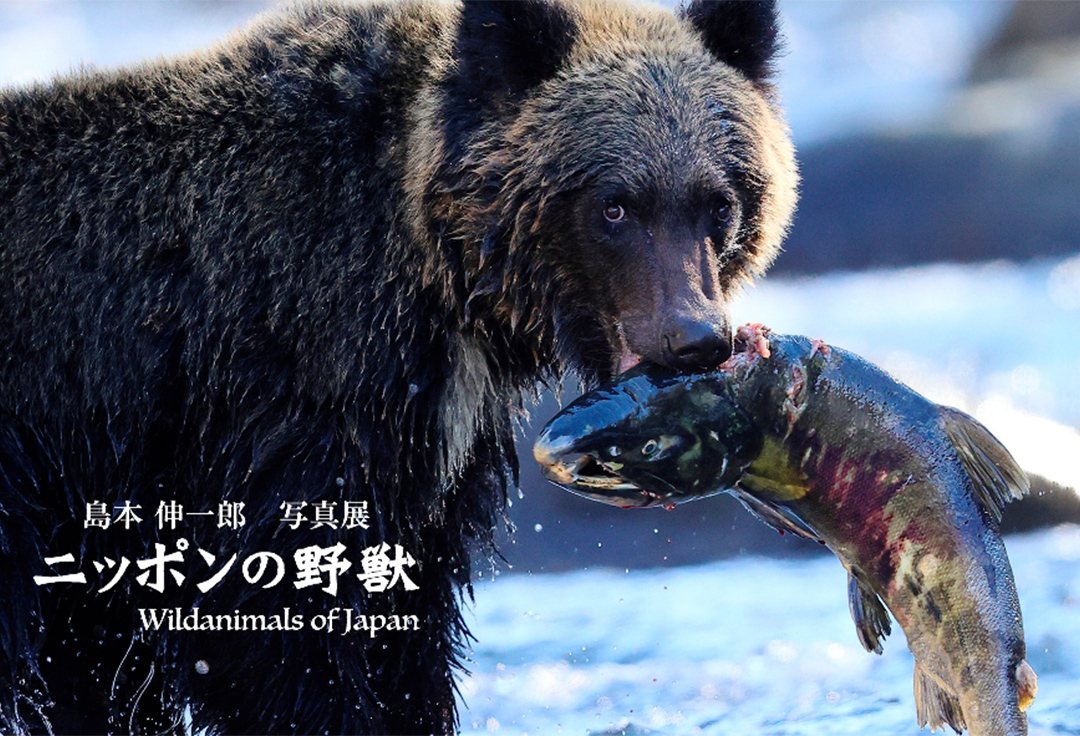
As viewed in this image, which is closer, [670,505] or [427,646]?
[670,505]

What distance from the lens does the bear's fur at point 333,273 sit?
407 centimetres

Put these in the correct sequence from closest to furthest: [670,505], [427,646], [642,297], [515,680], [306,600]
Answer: [670,505]
[642,297]
[306,600]
[427,646]
[515,680]

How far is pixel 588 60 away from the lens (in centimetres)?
420

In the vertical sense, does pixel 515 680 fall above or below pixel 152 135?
below

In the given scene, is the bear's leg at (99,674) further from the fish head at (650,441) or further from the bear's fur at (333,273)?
the fish head at (650,441)

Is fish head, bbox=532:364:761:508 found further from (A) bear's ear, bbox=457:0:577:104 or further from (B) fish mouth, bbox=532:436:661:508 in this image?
(A) bear's ear, bbox=457:0:577:104

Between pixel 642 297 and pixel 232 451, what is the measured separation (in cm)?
143

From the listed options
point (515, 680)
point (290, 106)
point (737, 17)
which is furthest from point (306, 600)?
point (515, 680)

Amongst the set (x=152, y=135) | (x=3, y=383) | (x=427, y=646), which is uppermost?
(x=152, y=135)

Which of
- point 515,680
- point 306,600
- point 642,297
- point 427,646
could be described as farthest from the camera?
point 515,680

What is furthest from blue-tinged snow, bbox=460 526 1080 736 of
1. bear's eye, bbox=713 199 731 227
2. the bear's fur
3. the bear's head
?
bear's eye, bbox=713 199 731 227

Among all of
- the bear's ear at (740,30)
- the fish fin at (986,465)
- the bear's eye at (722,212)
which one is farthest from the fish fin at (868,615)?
the bear's ear at (740,30)

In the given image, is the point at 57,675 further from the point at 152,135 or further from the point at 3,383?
the point at 152,135

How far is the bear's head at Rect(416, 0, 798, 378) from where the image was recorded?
12.9 ft
